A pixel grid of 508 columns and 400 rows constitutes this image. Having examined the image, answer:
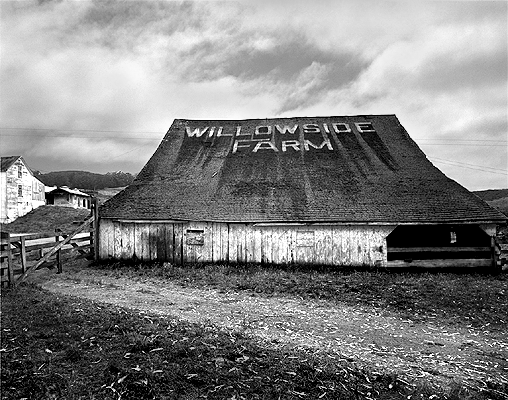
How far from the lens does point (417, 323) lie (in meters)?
8.54

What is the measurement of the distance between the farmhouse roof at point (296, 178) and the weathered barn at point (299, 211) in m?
0.06

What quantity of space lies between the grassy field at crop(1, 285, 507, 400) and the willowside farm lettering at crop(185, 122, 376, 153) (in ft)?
48.5

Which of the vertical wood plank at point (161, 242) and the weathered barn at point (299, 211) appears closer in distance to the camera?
the weathered barn at point (299, 211)

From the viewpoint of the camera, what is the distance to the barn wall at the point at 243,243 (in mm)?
14930

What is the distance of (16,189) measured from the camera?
127ft

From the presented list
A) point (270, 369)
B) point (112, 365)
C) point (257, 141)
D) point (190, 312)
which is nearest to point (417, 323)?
point (270, 369)

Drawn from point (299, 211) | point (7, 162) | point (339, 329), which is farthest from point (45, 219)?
point (339, 329)

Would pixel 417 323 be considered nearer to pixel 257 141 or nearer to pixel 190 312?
pixel 190 312

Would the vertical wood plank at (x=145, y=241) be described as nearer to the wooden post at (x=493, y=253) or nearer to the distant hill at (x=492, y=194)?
the wooden post at (x=493, y=253)

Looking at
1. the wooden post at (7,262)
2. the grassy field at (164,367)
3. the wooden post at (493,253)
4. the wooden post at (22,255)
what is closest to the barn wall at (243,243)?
the wooden post at (493,253)

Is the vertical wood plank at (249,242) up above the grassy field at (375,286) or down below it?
above

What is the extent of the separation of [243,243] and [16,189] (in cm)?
3486

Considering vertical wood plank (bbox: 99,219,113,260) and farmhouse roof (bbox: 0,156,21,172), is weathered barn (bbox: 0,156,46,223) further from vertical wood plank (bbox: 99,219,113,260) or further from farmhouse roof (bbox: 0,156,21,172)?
vertical wood plank (bbox: 99,219,113,260)

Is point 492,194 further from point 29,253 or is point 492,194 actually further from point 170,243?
point 29,253
